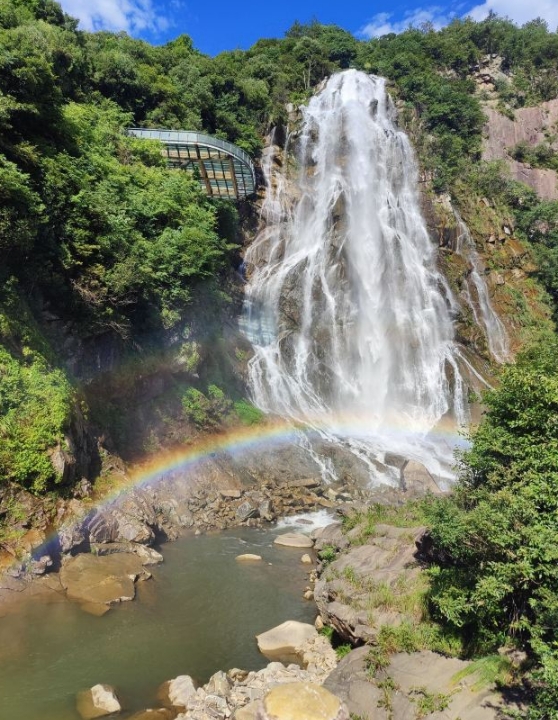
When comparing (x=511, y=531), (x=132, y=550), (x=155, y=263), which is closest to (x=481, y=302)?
(x=155, y=263)

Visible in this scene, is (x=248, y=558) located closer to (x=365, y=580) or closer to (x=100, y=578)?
(x=100, y=578)

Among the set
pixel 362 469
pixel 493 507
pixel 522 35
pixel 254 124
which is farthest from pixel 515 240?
pixel 493 507

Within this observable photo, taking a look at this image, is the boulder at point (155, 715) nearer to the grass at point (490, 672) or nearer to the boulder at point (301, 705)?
the boulder at point (301, 705)

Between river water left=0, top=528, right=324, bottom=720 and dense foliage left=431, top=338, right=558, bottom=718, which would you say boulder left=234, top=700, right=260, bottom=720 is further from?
dense foliage left=431, top=338, right=558, bottom=718

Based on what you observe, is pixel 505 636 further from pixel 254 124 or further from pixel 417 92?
pixel 417 92

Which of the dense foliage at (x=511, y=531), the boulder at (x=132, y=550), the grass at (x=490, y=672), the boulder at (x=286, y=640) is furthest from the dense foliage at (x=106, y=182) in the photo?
the grass at (x=490, y=672)
